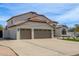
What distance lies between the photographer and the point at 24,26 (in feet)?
89.7

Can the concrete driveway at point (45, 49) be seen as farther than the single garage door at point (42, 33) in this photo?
No

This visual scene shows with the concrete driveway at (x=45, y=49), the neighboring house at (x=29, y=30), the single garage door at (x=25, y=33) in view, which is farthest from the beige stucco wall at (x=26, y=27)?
the concrete driveway at (x=45, y=49)

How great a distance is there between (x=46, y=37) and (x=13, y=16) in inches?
329

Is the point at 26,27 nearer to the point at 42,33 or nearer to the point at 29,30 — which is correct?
the point at 29,30

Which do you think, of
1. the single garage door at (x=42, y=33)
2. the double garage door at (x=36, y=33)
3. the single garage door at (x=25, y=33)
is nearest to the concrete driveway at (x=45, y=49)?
the single garage door at (x=25, y=33)

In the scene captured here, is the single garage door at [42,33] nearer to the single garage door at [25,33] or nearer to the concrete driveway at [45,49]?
the single garage door at [25,33]

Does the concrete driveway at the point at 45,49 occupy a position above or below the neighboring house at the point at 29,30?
below

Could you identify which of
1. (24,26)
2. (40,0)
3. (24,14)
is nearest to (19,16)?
(24,14)

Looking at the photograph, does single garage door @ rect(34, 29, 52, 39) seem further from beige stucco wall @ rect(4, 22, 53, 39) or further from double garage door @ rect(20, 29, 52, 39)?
beige stucco wall @ rect(4, 22, 53, 39)

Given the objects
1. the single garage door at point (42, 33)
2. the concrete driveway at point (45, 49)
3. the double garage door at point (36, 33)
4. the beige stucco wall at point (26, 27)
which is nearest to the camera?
the concrete driveway at point (45, 49)

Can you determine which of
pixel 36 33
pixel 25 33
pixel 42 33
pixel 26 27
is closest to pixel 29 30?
pixel 26 27

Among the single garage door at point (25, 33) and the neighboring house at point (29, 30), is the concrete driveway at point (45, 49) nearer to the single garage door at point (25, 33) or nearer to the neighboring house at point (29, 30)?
the single garage door at point (25, 33)

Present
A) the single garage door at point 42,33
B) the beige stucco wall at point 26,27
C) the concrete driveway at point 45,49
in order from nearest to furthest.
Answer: the concrete driveway at point 45,49 < the beige stucco wall at point 26,27 < the single garage door at point 42,33

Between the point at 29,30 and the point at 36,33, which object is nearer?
the point at 29,30
